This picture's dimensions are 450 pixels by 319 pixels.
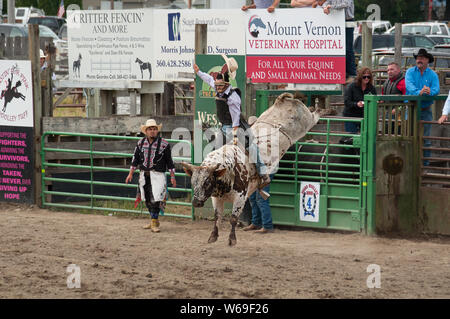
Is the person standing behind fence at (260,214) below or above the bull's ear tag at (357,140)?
below

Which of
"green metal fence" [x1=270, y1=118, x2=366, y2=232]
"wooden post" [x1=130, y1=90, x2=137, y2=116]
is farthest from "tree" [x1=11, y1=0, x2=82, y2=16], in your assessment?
"green metal fence" [x1=270, y1=118, x2=366, y2=232]

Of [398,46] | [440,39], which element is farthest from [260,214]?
[440,39]

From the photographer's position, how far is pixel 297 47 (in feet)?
43.1

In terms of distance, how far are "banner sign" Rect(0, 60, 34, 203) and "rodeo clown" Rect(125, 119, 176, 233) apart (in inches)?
108

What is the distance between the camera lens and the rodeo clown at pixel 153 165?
Result: 12.5 m

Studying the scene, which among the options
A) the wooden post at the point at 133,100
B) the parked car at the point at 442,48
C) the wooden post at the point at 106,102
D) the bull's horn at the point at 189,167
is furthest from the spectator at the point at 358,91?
the parked car at the point at 442,48

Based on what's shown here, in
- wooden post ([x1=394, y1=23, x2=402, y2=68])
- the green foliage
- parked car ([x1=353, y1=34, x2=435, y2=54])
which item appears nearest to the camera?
wooden post ([x1=394, y1=23, x2=402, y2=68])

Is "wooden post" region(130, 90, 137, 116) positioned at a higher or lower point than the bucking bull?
higher

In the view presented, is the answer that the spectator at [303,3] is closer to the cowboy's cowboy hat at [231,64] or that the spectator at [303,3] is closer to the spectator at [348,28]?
the spectator at [348,28]

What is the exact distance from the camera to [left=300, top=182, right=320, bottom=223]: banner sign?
1247 cm

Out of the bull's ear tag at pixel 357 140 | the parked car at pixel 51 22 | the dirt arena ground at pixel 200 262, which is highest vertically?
the parked car at pixel 51 22

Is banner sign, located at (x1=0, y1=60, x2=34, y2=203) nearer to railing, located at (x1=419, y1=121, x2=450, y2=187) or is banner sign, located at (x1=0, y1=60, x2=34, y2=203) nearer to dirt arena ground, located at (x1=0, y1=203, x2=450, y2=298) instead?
dirt arena ground, located at (x1=0, y1=203, x2=450, y2=298)

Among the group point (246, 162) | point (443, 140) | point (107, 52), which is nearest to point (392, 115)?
point (443, 140)

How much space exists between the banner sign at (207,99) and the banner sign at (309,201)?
1552 millimetres
